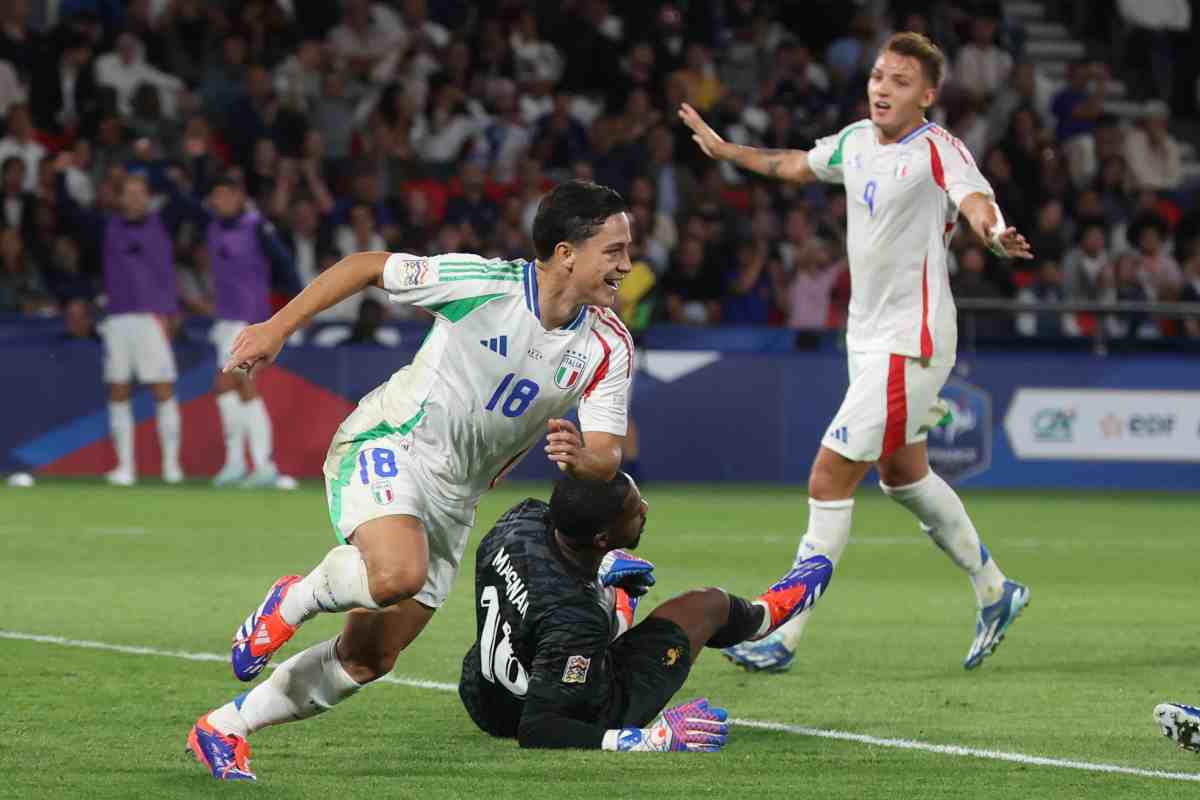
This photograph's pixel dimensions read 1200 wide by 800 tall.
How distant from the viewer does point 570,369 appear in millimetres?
6266

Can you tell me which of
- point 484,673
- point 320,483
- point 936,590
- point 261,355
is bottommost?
point 320,483

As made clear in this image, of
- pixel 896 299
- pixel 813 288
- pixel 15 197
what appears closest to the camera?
pixel 896 299

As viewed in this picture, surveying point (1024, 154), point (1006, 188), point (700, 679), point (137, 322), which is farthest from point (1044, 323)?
point (700, 679)

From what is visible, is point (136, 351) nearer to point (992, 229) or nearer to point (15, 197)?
point (15, 197)

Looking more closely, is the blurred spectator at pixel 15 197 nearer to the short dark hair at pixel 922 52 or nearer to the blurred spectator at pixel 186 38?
the blurred spectator at pixel 186 38

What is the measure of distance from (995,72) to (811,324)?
18.7ft

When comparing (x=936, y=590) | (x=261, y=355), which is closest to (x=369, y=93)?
(x=936, y=590)

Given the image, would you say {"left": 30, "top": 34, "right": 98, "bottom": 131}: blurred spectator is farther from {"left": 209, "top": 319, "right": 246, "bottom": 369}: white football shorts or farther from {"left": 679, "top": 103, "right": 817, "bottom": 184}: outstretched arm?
{"left": 679, "top": 103, "right": 817, "bottom": 184}: outstretched arm

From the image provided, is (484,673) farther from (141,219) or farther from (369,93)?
(369,93)

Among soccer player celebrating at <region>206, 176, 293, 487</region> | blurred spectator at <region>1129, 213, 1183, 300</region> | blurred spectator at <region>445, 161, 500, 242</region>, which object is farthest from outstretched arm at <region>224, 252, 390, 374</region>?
blurred spectator at <region>1129, 213, 1183, 300</region>

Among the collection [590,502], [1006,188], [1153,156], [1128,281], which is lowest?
[1128,281]

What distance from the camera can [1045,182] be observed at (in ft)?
73.6

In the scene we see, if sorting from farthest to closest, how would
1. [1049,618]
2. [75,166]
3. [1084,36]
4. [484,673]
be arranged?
[1084,36]
[75,166]
[1049,618]
[484,673]

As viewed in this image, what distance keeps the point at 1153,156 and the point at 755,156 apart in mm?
15611
